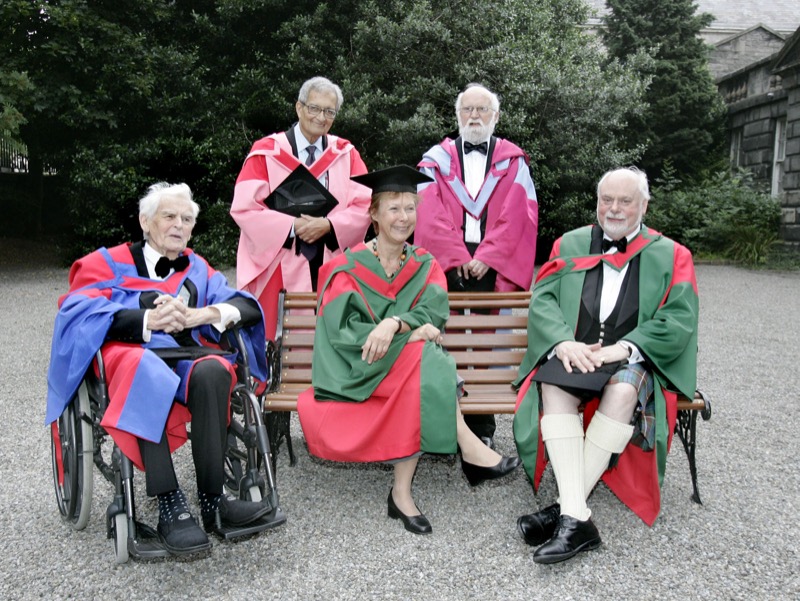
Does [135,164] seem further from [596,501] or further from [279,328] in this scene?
[596,501]

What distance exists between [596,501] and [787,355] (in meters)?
4.50

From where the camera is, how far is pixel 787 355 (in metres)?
7.29

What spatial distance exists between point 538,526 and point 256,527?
1176 millimetres

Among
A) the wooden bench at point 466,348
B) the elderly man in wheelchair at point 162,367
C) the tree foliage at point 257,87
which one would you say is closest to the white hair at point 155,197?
the elderly man in wheelchair at point 162,367

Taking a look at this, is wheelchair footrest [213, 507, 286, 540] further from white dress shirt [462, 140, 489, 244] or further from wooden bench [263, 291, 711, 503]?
white dress shirt [462, 140, 489, 244]

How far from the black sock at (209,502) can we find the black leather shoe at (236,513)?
0.01 meters

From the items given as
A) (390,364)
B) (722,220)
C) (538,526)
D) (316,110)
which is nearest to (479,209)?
(316,110)

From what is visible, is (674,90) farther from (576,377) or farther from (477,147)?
(576,377)

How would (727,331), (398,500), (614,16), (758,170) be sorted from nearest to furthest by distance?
(398,500)
(727,331)
(758,170)
(614,16)

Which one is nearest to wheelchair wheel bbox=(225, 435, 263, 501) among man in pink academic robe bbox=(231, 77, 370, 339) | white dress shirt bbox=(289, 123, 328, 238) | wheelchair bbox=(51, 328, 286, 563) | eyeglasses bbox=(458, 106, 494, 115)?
wheelchair bbox=(51, 328, 286, 563)

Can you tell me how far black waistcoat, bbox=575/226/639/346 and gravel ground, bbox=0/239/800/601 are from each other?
0.84m

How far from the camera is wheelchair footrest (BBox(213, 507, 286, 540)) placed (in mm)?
2959

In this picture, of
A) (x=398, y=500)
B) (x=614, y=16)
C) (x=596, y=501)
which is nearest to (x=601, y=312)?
(x=596, y=501)

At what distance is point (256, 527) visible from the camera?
2.98 meters
